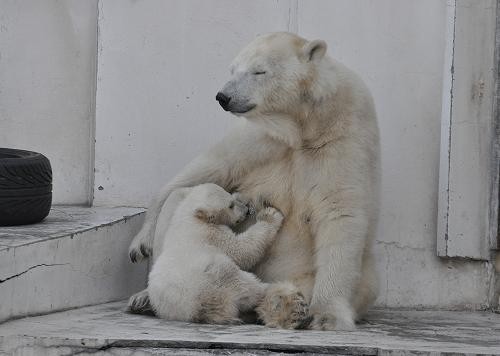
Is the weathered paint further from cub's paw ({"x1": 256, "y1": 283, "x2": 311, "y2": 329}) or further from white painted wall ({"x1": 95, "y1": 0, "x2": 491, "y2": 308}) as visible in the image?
cub's paw ({"x1": 256, "y1": 283, "x2": 311, "y2": 329})

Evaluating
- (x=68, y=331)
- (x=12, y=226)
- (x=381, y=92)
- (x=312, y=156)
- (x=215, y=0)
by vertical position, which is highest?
(x=215, y=0)

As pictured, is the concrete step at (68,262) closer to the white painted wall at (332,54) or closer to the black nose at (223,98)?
the white painted wall at (332,54)

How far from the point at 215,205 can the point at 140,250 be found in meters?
0.59

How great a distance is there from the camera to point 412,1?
21.3 feet

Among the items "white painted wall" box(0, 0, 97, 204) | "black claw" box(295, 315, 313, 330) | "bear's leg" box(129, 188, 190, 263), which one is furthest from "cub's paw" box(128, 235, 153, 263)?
"white painted wall" box(0, 0, 97, 204)

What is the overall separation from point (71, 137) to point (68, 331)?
7.52ft

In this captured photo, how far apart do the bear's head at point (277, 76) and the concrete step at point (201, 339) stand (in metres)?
1.13

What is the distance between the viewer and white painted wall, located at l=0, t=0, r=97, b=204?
6941mm

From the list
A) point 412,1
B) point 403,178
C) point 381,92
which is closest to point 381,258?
point 403,178

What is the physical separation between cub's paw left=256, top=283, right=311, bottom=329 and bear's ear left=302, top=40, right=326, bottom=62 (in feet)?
3.91

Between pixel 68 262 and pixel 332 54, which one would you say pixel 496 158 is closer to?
pixel 332 54

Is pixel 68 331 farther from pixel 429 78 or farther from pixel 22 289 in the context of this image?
pixel 429 78

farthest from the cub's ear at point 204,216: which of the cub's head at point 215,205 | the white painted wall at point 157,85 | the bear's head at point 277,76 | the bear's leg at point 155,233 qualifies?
the white painted wall at point 157,85

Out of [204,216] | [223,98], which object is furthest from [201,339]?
[223,98]
